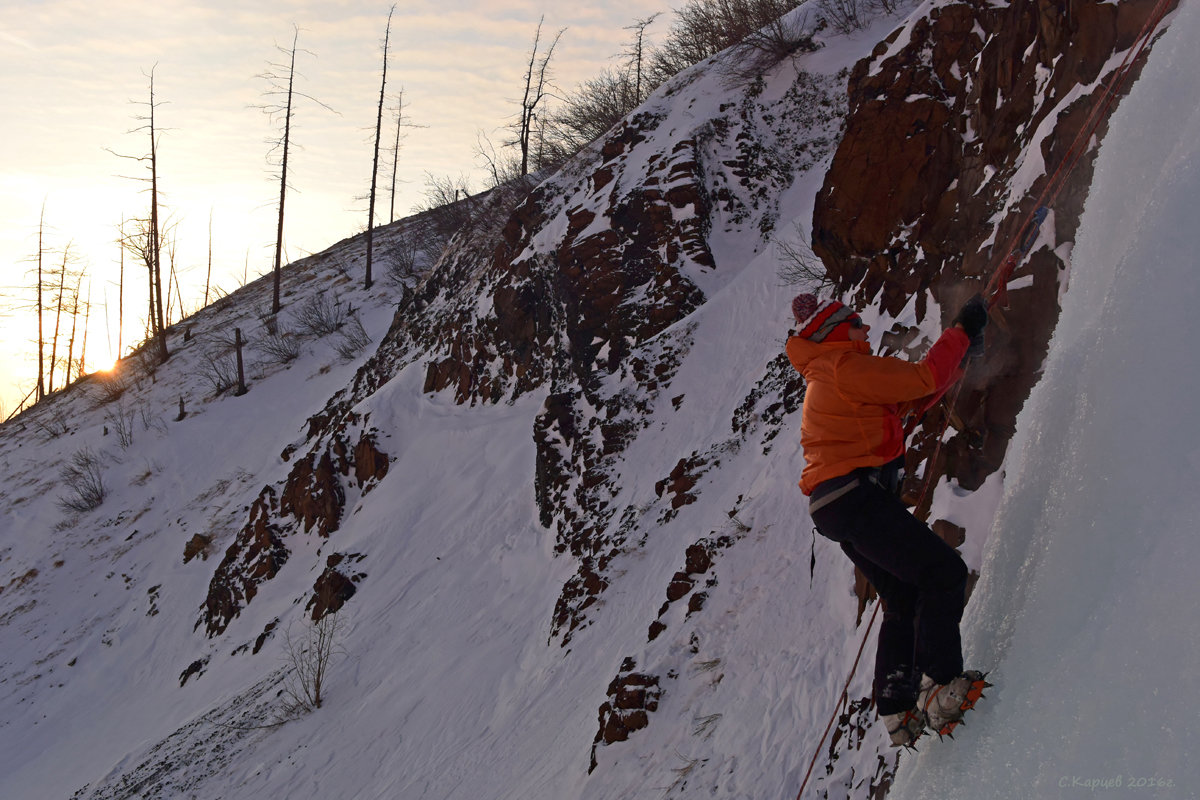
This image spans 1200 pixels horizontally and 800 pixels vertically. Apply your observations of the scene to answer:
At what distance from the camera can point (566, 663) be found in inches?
326

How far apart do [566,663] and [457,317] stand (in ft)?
32.0

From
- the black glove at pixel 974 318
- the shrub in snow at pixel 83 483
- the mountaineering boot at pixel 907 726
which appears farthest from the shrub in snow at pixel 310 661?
the shrub in snow at pixel 83 483

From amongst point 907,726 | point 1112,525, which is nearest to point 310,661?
point 907,726

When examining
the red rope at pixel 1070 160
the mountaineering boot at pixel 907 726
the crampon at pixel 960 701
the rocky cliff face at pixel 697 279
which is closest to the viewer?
the crampon at pixel 960 701

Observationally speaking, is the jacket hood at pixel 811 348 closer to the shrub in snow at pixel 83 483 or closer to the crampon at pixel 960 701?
the crampon at pixel 960 701

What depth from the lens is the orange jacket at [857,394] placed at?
3193 millimetres

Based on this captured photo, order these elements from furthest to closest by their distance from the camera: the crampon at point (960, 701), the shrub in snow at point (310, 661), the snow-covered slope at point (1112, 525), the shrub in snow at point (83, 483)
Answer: the shrub in snow at point (83, 483) < the shrub in snow at point (310, 661) < the crampon at point (960, 701) < the snow-covered slope at point (1112, 525)

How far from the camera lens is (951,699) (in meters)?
2.98

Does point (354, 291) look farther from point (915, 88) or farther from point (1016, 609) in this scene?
point (1016, 609)

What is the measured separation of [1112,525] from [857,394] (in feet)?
3.32

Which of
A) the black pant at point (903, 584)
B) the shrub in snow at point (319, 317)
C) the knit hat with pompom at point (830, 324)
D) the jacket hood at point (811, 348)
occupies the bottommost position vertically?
the black pant at point (903, 584)

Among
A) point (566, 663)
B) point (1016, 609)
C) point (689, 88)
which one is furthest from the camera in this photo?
point (689, 88)

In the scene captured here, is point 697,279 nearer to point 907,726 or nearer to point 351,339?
point 907,726

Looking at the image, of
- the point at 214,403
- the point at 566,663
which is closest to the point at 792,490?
the point at 566,663
